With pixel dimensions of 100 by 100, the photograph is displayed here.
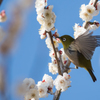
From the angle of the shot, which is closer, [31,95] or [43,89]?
[31,95]

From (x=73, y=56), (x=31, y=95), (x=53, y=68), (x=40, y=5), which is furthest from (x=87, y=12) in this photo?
(x=31, y=95)

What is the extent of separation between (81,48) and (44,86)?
0.81m

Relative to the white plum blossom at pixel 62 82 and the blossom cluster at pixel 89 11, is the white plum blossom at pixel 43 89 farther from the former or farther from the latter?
the blossom cluster at pixel 89 11

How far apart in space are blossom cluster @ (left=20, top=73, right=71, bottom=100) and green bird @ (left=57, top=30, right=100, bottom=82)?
1.52ft

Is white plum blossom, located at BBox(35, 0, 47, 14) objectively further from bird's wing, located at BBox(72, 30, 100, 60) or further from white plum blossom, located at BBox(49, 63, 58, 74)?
white plum blossom, located at BBox(49, 63, 58, 74)

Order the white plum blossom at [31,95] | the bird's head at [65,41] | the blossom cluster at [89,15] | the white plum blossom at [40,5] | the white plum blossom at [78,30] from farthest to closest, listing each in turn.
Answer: the bird's head at [65,41] → the blossom cluster at [89,15] → the white plum blossom at [78,30] → the white plum blossom at [40,5] → the white plum blossom at [31,95]

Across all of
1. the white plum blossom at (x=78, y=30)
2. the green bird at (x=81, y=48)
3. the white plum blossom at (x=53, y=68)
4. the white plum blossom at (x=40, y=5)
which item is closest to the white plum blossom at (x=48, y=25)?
the white plum blossom at (x=40, y=5)

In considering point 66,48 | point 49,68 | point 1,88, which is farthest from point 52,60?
point 1,88

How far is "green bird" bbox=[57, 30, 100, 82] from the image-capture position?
2604 mm

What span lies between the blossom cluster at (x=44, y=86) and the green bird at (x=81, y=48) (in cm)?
46

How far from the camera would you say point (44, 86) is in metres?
2.64

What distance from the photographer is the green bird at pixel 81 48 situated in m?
2.60

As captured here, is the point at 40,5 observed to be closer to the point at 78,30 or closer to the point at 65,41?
the point at 78,30

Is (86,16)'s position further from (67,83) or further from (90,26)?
(67,83)
